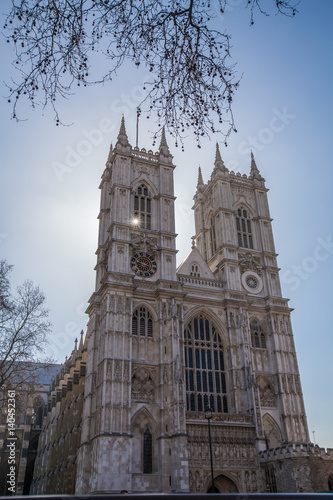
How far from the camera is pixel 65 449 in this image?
124 ft

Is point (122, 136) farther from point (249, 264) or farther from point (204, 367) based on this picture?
point (204, 367)

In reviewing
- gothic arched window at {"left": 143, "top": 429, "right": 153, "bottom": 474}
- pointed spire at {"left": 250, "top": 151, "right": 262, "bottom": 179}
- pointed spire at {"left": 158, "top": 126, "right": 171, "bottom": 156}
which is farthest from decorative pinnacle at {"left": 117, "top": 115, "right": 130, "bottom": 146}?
gothic arched window at {"left": 143, "top": 429, "right": 153, "bottom": 474}

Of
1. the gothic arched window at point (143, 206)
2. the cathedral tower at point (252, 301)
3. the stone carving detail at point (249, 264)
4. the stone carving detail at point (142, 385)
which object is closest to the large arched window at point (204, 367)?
the cathedral tower at point (252, 301)

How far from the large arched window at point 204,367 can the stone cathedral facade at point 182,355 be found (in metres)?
0.09

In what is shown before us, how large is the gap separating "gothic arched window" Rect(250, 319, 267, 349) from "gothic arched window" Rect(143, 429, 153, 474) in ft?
38.0

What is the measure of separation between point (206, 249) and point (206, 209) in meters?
4.39

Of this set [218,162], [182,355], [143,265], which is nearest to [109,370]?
[182,355]

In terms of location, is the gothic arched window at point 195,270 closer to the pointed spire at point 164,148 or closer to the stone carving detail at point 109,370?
the pointed spire at point 164,148

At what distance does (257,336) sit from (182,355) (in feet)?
26.0

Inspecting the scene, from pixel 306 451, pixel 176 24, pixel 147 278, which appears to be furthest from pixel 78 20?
pixel 147 278

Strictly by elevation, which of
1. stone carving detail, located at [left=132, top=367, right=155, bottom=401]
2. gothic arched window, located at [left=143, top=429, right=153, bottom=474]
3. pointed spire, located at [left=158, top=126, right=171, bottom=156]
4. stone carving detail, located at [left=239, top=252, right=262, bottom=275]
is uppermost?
pointed spire, located at [left=158, top=126, right=171, bottom=156]

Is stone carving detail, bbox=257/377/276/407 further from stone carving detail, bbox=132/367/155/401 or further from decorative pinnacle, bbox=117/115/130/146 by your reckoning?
decorative pinnacle, bbox=117/115/130/146

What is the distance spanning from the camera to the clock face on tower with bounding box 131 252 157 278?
3584 centimetres

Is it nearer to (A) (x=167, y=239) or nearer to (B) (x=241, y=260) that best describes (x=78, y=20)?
(A) (x=167, y=239)
